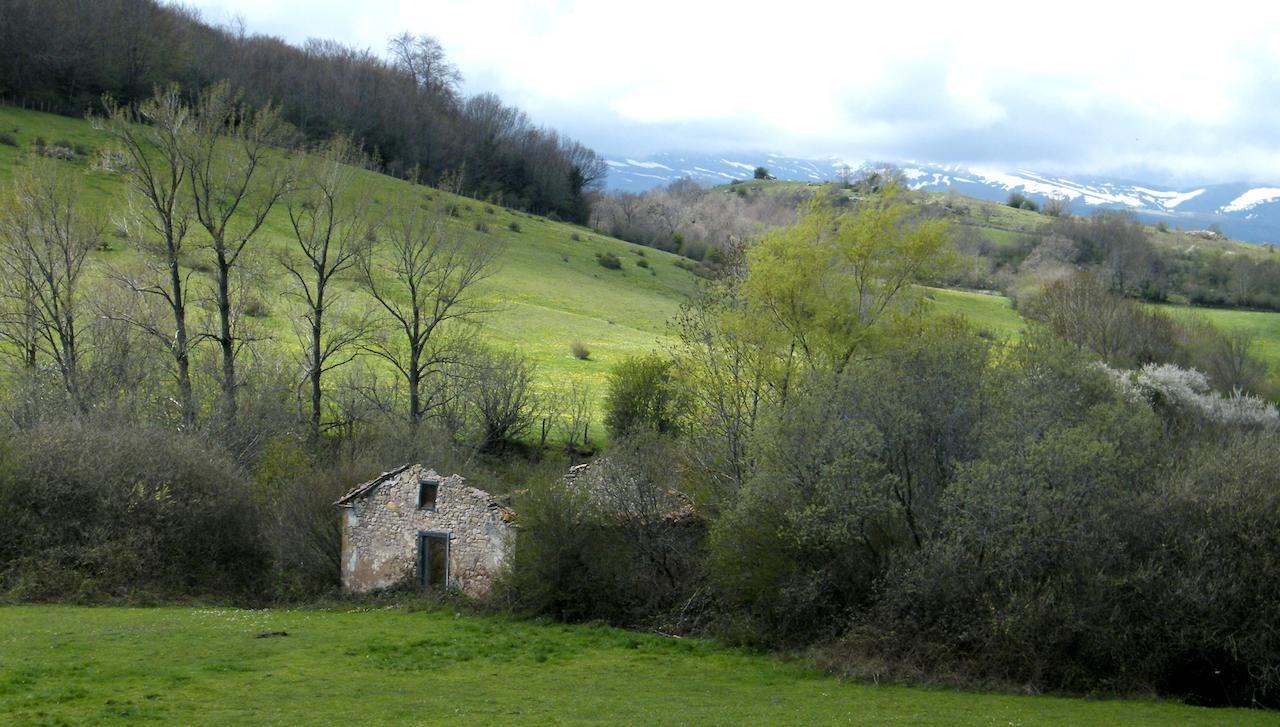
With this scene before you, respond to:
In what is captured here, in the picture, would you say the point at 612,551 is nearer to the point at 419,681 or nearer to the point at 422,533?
the point at 422,533

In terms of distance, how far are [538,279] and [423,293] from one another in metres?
25.2

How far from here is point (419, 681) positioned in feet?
81.8

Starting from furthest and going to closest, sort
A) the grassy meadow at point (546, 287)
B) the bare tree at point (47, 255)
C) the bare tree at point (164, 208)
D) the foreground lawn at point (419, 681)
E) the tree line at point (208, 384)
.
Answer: the grassy meadow at point (546, 287)
the bare tree at point (47, 255)
the bare tree at point (164, 208)
the tree line at point (208, 384)
the foreground lawn at point (419, 681)

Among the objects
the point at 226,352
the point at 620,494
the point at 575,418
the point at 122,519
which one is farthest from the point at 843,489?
the point at 226,352

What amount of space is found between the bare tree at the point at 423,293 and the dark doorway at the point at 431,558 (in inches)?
589

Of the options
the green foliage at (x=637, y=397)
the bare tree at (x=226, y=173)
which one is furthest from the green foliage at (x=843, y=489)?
the bare tree at (x=226, y=173)

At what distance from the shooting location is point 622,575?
34125mm

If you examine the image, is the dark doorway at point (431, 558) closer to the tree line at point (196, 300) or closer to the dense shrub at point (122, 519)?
the dense shrub at point (122, 519)

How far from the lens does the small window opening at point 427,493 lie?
36531 millimetres

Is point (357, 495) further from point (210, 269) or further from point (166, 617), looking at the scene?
point (210, 269)

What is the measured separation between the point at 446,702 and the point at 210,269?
1413 inches

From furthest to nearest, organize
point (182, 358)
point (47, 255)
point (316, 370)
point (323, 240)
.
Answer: point (323, 240) → point (316, 370) → point (47, 255) → point (182, 358)

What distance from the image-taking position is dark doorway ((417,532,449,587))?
120 feet

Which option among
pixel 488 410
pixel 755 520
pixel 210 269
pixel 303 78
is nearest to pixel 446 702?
pixel 755 520
